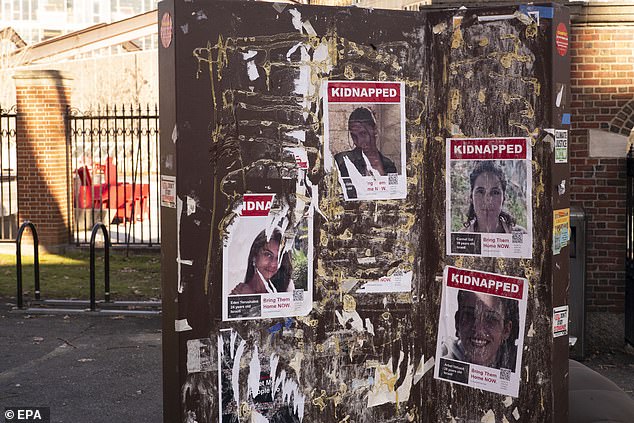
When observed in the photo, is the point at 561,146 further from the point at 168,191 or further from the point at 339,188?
the point at 168,191

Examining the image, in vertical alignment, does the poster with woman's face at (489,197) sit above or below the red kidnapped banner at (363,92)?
below

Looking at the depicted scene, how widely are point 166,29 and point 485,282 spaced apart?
1.99m

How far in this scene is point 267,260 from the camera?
4.37m

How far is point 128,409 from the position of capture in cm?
728

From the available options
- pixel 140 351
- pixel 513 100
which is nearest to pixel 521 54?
pixel 513 100

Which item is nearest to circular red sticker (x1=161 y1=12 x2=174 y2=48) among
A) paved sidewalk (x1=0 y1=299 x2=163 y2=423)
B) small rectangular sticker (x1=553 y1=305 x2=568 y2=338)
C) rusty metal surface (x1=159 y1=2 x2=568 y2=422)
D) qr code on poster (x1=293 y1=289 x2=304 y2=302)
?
rusty metal surface (x1=159 y1=2 x2=568 y2=422)

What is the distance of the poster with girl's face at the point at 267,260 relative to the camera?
170 inches

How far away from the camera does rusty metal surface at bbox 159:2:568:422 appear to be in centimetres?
422

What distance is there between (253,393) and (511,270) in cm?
141

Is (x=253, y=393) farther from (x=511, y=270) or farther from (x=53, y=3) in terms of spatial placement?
(x=53, y=3)

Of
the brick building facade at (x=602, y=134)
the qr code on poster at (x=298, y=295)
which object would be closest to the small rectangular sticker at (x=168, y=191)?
the qr code on poster at (x=298, y=295)

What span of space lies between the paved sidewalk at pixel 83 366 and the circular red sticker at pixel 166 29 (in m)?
3.69

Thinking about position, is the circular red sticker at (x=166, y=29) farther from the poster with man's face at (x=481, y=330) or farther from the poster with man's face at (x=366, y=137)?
the poster with man's face at (x=481, y=330)

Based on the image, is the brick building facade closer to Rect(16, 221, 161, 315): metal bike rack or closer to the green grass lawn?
Rect(16, 221, 161, 315): metal bike rack
